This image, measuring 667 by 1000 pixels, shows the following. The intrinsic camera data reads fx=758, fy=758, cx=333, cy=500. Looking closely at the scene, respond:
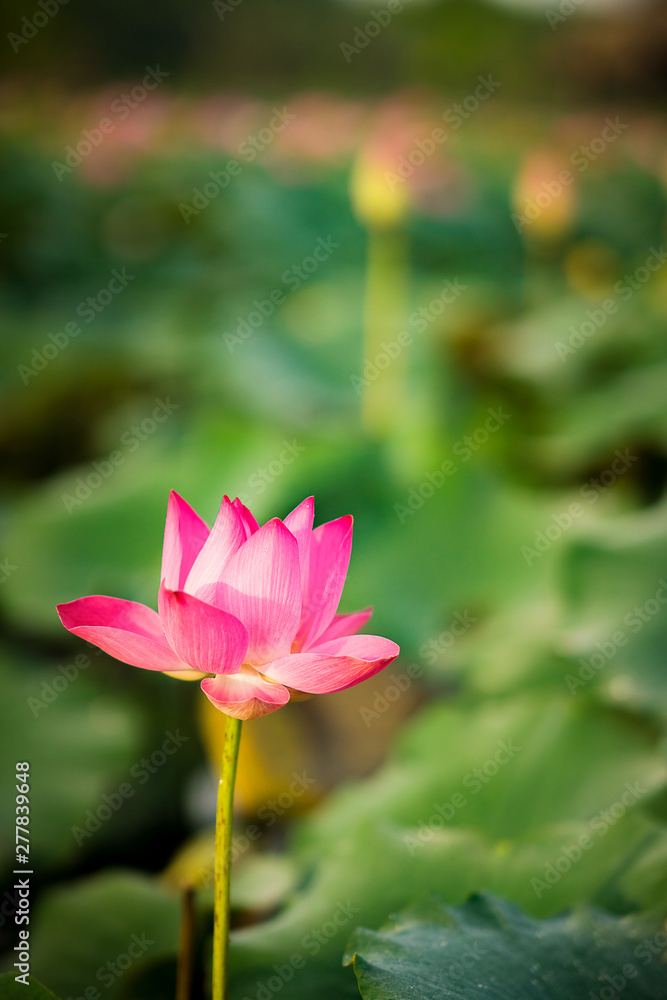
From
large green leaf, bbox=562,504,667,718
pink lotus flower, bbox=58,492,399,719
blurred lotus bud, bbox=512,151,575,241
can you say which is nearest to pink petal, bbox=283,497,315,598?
pink lotus flower, bbox=58,492,399,719

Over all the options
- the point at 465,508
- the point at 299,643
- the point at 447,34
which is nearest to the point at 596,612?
the point at 465,508

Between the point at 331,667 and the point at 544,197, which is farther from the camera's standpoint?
the point at 544,197

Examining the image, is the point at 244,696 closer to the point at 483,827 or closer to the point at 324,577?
the point at 324,577

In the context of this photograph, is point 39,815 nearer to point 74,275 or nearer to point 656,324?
point 656,324

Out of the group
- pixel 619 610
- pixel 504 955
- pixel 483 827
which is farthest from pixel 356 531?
pixel 504 955

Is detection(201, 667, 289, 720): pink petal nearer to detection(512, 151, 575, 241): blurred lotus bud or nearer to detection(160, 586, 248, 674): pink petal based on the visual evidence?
detection(160, 586, 248, 674): pink petal

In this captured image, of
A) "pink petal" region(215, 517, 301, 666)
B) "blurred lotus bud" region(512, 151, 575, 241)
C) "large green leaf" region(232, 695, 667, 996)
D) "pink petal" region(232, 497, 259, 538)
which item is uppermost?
"blurred lotus bud" region(512, 151, 575, 241)

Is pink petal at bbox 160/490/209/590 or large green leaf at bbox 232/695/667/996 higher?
pink petal at bbox 160/490/209/590

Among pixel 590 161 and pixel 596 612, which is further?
pixel 590 161
